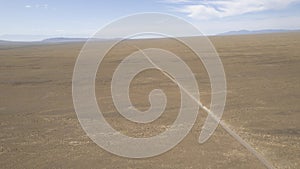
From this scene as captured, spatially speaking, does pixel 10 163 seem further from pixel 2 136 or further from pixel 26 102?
pixel 26 102

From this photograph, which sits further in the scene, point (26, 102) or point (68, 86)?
point (68, 86)

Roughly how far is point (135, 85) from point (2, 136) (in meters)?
9.81

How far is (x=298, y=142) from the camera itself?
28.5 feet

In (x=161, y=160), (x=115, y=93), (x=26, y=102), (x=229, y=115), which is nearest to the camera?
(x=161, y=160)

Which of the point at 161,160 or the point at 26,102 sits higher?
the point at 161,160

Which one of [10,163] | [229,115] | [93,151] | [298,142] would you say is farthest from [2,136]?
[298,142]

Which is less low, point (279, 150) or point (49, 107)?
point (279, 150)

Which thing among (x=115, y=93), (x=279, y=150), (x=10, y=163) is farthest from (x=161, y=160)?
(x=115, y=93)

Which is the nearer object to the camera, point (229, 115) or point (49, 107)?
point (229, 115)

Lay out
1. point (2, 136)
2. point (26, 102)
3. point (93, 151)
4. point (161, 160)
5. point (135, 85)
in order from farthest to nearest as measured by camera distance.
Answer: point (135, 85)
point (26, 102)
point (2, 136)
point (93, 151)
point (161, 160)

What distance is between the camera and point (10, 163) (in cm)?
789

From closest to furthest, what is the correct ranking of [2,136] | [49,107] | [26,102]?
[2,136] < [49,107] < [26,102]

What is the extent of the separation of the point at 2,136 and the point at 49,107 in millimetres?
4076

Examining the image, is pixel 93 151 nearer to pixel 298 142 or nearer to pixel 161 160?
pixel 161 160
